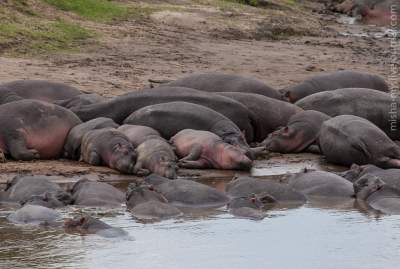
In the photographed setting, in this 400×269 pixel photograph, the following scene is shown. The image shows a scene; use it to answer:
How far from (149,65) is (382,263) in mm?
8768

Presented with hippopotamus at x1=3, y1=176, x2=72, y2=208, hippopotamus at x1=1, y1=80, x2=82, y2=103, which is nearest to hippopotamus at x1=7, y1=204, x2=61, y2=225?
hippopotamus at x1=3, y1=176, x2=72, y2=208

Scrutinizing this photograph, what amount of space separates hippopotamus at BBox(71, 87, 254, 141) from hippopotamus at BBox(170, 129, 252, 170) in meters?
1.02

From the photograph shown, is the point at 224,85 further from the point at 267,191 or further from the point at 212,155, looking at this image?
the point at 267,191

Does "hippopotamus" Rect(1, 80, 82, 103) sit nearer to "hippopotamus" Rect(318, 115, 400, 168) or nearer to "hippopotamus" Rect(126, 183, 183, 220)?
"hippopotamus" Rect(318, 115, 400, 168)

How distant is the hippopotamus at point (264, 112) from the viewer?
12859mm

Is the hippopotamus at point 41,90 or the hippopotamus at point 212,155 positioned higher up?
the hippopotamus at point 41,90

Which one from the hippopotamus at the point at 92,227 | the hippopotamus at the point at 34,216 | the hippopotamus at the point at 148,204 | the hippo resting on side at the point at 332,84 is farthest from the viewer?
the hippo resting on side at the point at 332,84

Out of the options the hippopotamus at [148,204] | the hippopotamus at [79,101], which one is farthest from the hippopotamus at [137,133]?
the hippopotamus at [148,204]

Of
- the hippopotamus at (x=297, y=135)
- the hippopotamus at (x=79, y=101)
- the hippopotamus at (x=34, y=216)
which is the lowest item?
the hippopotamus at (x=297, y=135)

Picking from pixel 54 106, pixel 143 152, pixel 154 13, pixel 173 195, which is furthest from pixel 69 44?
pixel 173 195

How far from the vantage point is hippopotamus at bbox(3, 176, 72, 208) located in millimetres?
9391

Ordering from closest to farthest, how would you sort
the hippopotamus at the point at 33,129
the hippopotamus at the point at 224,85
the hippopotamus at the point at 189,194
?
the hippopotamus at the point at 189,194
the hippopotamus at the point at 33,129
the hippopotamus at the point at 224,85

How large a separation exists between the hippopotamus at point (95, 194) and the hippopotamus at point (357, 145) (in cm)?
289

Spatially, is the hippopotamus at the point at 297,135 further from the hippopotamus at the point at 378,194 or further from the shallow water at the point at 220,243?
the shallow water at the point at 220,243
